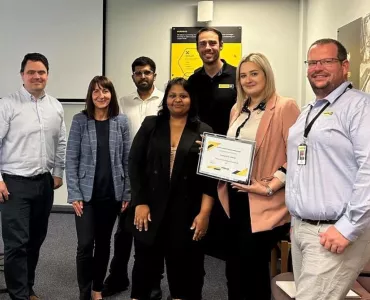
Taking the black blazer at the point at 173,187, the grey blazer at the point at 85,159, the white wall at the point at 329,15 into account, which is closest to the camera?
the black blazer at the point at 173,187

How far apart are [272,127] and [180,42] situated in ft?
10.8

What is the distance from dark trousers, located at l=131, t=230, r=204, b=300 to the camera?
86.9 inches

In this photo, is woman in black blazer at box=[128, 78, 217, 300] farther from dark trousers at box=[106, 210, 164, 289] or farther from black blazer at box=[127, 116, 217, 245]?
dark trousers at box=[106, 210, 164, 289]

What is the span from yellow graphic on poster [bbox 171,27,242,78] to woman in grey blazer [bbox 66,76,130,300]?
2523 mm

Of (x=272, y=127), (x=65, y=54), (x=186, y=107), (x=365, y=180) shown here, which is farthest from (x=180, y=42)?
(x=365, y=180)

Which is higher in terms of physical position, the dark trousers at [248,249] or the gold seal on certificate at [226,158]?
the gold seal on certificate at [226,158]

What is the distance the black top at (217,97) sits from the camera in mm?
2652

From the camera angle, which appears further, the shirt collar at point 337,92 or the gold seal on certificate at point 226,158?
the gold seal on certificate at point 226,158

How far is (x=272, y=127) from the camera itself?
6.56 feet

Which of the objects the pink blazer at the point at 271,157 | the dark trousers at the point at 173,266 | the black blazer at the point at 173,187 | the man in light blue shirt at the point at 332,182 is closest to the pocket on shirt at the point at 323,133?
the man in light blue shirt at the point at 332,182

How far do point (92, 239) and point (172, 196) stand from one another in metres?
0.77

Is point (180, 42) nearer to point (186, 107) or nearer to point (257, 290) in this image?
point (186, 107)

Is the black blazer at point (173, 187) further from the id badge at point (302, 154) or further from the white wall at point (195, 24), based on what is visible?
the white wall at point (195, 24)

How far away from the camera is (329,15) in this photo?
3918 mm
